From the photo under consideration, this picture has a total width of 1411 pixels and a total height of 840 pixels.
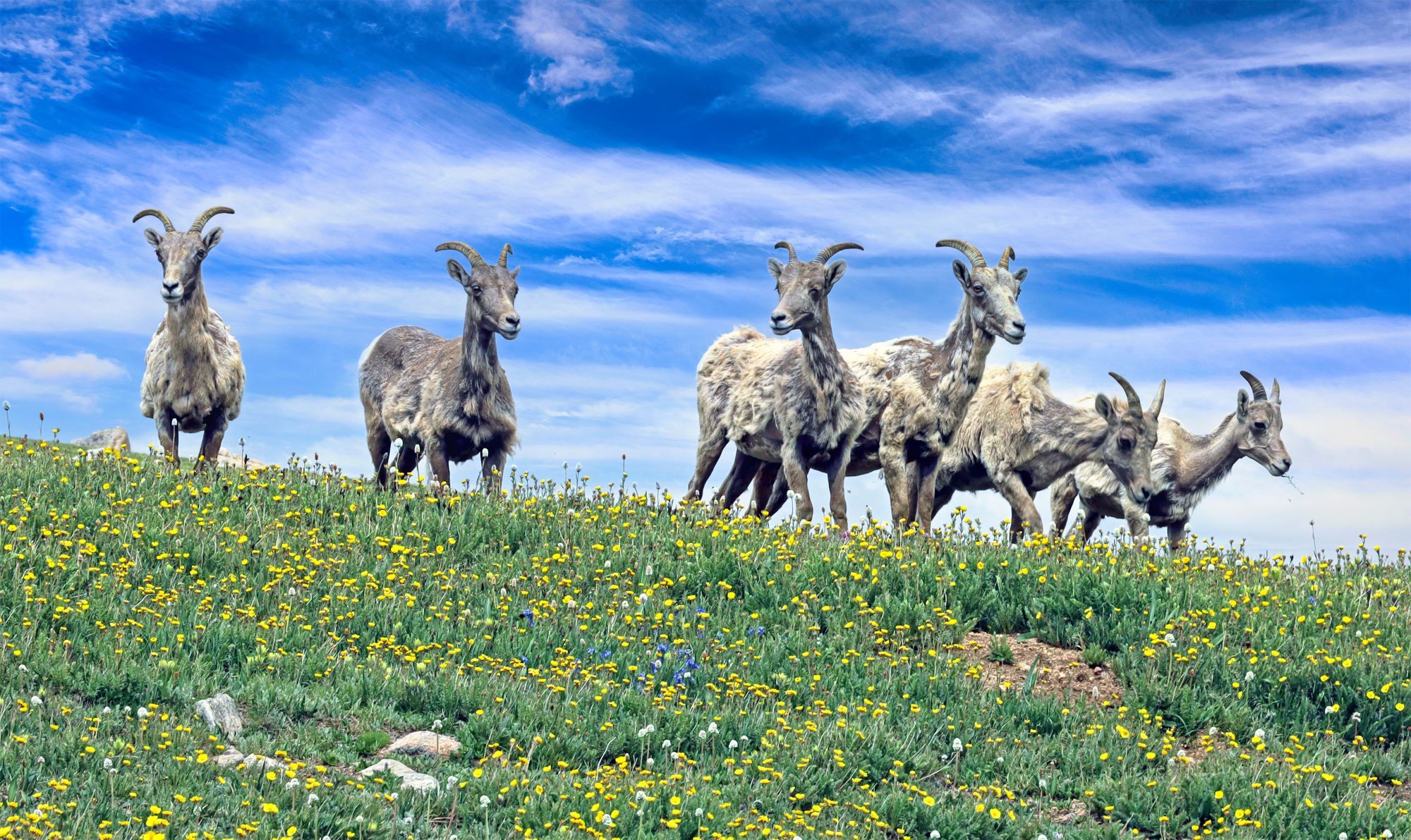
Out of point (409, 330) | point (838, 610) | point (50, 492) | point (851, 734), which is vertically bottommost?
point (851, 734)

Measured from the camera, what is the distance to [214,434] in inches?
666

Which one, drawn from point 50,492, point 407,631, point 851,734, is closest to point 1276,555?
point 851,734

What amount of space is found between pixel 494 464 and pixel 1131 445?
9.71 m

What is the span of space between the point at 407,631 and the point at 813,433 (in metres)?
7.30

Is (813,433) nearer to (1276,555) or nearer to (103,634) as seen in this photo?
(1276,555)

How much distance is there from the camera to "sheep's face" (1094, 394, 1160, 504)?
61.8ft

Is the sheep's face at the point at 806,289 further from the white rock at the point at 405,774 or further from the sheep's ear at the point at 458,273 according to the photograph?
the white rock at the point at 405,774

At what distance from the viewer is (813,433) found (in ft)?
51.1

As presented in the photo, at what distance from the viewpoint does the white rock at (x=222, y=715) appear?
7.45 m

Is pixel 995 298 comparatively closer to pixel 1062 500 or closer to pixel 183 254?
pixel 1062 500

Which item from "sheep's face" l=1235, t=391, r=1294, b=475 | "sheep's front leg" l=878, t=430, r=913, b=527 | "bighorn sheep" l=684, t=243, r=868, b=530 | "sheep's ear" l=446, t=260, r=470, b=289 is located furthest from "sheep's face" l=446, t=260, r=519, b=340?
"sheep's face" l=1235, t=391, r=1294, b=475

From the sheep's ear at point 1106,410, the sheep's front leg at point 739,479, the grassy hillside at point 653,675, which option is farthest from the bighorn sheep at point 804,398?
the sheep's ear at point 1106,410

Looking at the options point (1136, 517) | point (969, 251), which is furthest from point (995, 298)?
point (1136, 517)

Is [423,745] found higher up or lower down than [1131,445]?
lower down
